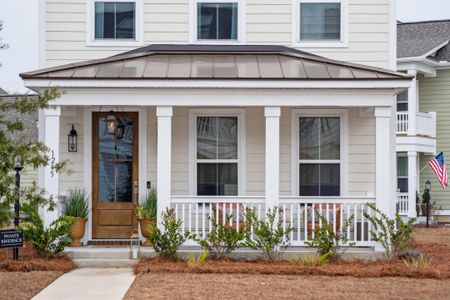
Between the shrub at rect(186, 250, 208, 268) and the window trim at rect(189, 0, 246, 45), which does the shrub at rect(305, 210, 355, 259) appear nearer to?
the shrub at rect(186, 250, 208, 268)

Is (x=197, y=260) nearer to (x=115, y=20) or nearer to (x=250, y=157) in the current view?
(x=250, y=157)

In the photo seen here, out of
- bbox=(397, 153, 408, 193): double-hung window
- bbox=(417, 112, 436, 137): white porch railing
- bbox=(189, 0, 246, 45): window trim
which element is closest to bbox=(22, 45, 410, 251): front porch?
bbox=(189, 0, 246, 45): window trim

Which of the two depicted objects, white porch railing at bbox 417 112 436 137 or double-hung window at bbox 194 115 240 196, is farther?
white porch railing at bbox 417 112 436 137

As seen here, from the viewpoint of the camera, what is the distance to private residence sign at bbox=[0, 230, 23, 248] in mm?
11766

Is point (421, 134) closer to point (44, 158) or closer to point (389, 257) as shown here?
point (389, 257)

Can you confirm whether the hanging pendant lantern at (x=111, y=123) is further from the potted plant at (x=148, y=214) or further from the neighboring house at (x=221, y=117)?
the potted plant at (x=148, y=214)

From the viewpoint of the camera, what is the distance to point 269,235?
1238 cm

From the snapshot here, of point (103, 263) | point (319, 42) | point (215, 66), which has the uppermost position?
point (319, 42)

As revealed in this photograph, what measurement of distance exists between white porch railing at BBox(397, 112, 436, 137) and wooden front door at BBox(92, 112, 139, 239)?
12.3m

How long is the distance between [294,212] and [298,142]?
1.40 meters

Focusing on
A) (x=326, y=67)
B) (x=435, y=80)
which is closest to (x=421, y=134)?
(x=435, y=80)

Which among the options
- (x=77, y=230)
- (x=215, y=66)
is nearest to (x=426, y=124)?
(x=215, y=66)

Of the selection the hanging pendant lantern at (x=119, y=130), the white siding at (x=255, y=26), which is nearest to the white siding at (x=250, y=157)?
the hanging pendant lantern at (x=119, y=130)

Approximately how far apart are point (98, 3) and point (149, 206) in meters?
4.09
